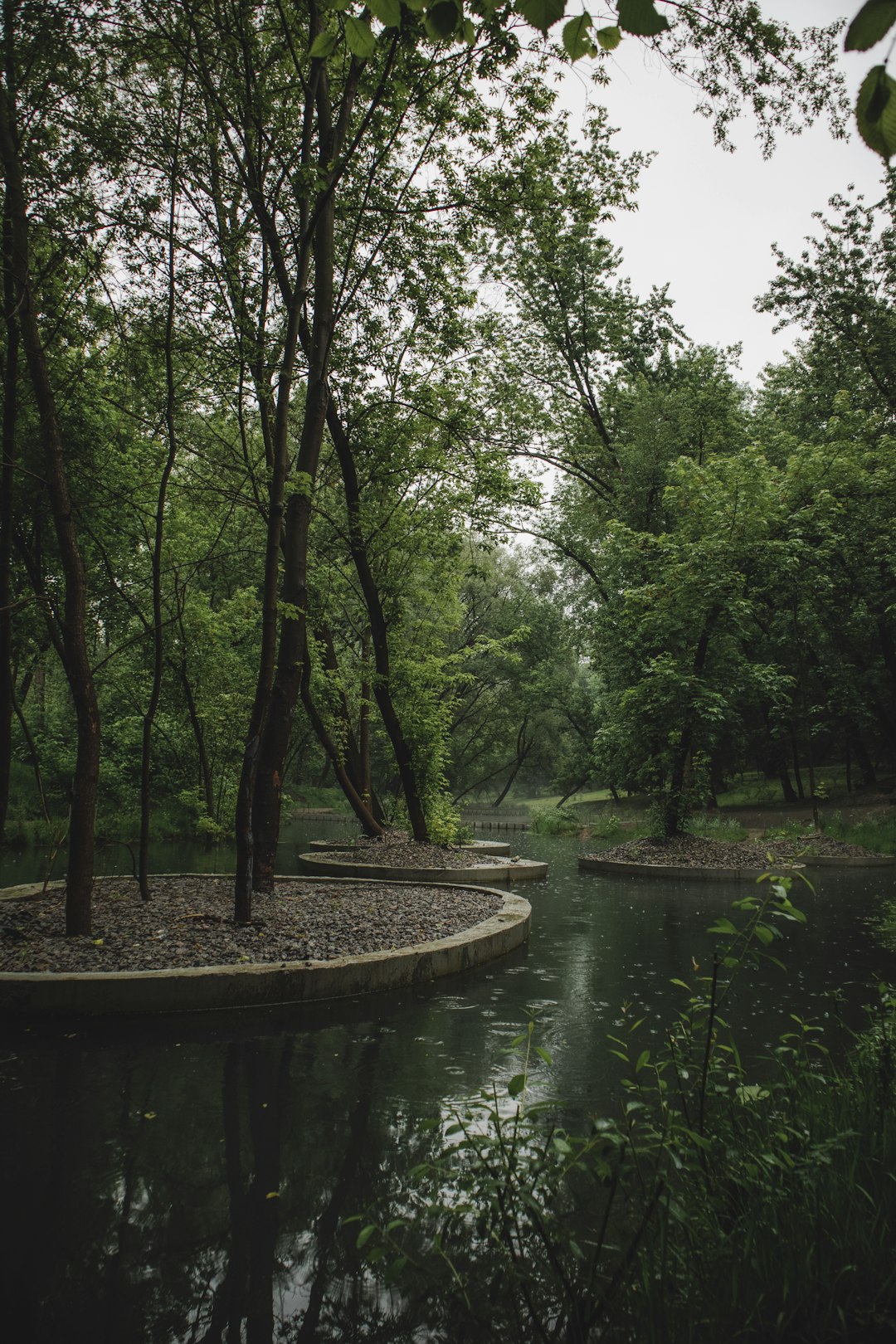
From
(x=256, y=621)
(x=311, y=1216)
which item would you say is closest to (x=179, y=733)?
(x=256, y=621)

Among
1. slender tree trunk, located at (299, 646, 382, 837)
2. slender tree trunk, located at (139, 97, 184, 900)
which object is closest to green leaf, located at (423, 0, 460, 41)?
slender tree trunk, located at (139, 97, 184, 900)

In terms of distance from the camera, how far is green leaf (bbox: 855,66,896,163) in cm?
119

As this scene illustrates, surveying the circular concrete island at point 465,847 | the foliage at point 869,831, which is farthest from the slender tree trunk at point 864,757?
the circular concrete island at point 465,847

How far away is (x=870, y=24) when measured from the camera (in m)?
1.16

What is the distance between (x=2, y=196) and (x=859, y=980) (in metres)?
10.5

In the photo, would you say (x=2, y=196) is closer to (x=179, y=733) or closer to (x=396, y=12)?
(x=396, y=12)

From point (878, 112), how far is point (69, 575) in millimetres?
6555

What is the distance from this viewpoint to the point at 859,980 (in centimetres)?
690

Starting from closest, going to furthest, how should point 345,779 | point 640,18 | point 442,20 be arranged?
point 640,18 < point 442,20 < point 345,779

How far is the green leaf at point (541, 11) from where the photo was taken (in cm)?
145

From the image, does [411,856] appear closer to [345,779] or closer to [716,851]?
[345,779]

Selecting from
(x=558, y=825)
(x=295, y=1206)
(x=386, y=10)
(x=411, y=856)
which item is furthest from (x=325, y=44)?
(x=558, y=825)

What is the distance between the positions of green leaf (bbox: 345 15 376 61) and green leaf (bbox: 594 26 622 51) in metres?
0.49

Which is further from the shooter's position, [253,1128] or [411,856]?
[411,856]
